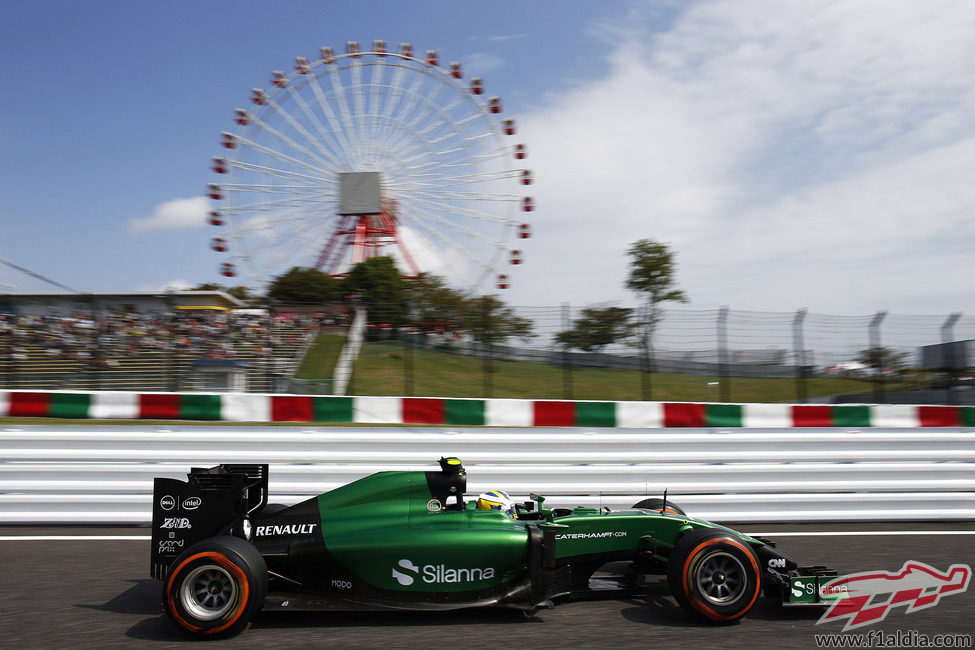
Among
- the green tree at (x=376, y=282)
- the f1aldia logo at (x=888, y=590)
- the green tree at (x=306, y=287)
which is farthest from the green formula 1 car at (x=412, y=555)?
the green tree at (x=306, y=287)

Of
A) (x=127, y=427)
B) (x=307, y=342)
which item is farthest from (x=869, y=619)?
(x=307, y=342)

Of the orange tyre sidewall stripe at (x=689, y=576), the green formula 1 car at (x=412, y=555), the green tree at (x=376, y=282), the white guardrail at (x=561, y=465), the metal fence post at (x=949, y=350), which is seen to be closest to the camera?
the green formula 1 car at (x=412, y=555)

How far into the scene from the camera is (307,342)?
41.1 feet

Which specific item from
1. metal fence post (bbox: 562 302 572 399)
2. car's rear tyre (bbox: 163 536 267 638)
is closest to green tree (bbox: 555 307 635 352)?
metal fence post (bbox: 562 302 572 399)

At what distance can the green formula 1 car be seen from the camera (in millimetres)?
4305

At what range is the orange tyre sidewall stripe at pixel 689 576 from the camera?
4418 millimetres

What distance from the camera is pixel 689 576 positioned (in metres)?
4.48

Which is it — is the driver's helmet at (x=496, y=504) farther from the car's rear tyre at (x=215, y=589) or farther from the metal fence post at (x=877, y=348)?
the metal fence post at (x=877, y=348)

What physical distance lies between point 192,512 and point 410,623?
5.02ft

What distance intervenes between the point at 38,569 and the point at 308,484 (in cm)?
222

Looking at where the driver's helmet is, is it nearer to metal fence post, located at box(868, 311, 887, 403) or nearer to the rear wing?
the rear wing

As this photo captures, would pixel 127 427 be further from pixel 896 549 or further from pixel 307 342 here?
pixel 896 549

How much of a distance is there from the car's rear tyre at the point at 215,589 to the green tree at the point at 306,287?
73.5 feet

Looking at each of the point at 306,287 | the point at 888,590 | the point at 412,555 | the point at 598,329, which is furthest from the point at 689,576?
the point at 306,287
